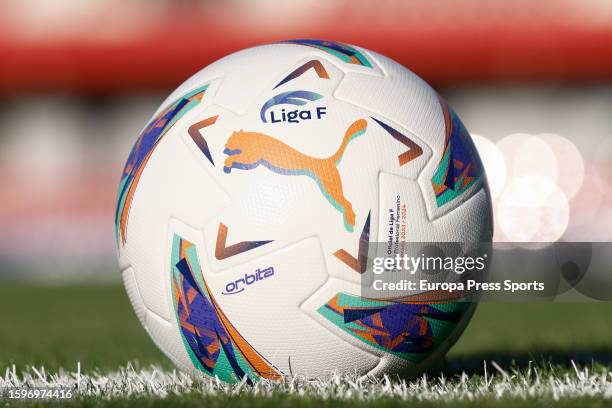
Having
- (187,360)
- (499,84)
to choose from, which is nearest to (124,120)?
(499,84)

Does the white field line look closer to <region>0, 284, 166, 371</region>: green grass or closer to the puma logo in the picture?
the puma logo

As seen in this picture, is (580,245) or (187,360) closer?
(187,360)

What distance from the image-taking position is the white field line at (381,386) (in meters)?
3.26

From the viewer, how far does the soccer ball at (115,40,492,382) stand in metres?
3.25

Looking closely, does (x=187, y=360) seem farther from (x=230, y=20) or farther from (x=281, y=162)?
(x=230, y=20)

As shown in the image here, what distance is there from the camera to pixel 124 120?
21391 millimetres

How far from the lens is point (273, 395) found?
3.14m

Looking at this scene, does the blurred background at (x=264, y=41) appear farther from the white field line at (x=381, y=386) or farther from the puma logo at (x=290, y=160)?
the puma logo at (x=290, y=160)

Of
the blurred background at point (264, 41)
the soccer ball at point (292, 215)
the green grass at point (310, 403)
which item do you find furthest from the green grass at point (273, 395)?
the blurred background at point (264, 41)

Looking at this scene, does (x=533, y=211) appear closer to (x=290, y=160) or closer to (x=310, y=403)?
(x=290, y=160)

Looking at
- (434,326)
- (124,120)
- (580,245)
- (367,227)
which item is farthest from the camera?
(124,120)

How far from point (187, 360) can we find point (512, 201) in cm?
1436

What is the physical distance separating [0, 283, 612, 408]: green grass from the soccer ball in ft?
0.93

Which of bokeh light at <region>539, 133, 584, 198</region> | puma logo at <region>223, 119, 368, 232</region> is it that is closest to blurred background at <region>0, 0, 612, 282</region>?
bokeh light at <region>539, 133, 584, 198</region>
